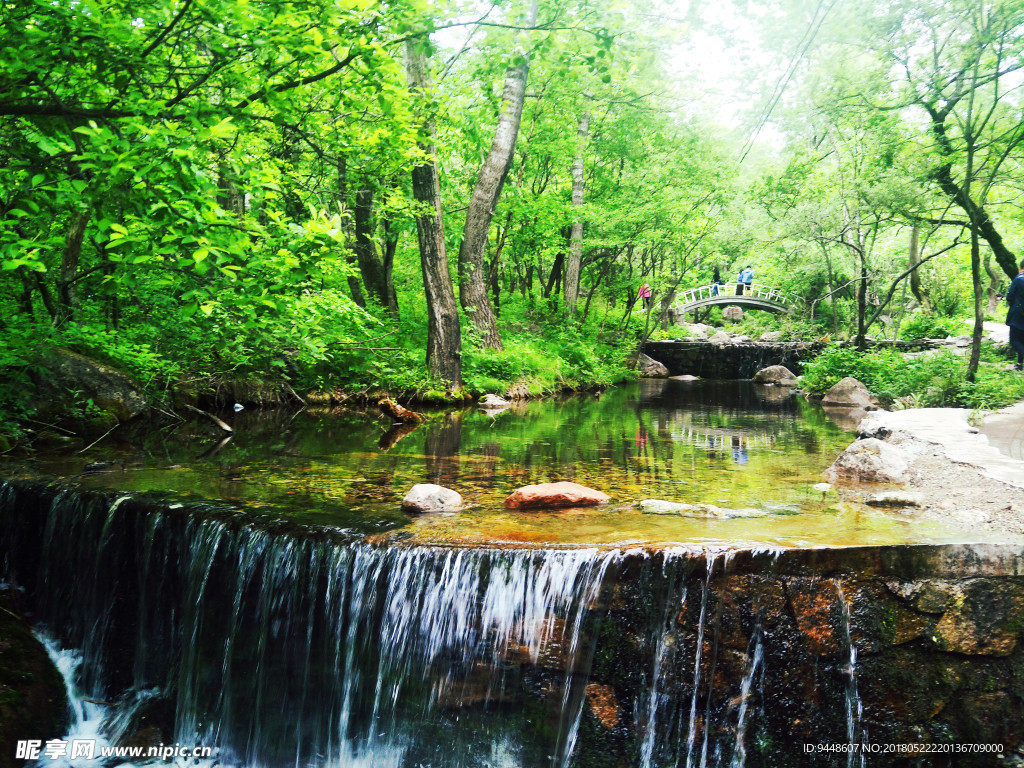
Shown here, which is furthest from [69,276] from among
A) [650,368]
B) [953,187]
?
[650,368]

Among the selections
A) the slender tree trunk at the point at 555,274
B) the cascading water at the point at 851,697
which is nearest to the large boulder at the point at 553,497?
the cascading water at the point at 851,697

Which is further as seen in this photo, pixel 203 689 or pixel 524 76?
pixel 524 76

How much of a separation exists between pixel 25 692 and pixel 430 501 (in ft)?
9.43

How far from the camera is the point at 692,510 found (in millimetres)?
5035

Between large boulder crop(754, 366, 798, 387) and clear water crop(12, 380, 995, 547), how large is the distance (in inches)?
460

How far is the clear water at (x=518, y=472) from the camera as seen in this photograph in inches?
177

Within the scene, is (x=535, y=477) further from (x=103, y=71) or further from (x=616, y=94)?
(x=616, y=94)

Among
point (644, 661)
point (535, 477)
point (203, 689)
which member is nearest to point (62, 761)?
point (203, 689)

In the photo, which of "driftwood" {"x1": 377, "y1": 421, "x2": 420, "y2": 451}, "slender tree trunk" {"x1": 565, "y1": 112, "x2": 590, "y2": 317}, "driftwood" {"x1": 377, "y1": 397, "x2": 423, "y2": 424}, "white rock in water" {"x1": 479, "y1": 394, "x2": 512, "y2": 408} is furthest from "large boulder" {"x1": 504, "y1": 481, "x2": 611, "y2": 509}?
"slender tree trunk" {"x1": 565, "y1": 112, "x2": 590, "y2": 317}

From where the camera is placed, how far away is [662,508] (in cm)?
507

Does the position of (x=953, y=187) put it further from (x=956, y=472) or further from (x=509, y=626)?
(x=509, y=626)

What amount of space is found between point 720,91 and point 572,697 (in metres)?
19.5

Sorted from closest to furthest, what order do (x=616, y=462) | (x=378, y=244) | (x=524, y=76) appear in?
(x=616, y=462) → (x=524, y=76) → (x=378, y=244)

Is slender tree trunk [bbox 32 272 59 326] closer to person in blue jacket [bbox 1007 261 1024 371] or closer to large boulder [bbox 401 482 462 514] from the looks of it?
large boulder [bbox 401 482 462 514]
